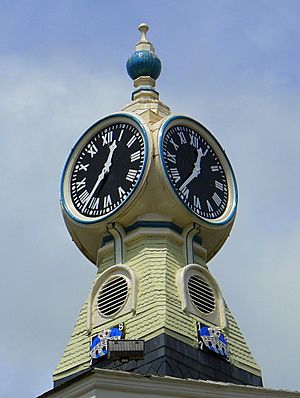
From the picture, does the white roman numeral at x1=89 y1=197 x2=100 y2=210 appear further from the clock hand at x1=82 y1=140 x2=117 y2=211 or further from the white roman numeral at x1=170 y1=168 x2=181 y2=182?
the white roman numeral at x1=170 y1=168 x2=181 y2=182

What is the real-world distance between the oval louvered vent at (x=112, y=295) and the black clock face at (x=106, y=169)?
1.70 meters

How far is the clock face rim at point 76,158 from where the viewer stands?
28.1 metres

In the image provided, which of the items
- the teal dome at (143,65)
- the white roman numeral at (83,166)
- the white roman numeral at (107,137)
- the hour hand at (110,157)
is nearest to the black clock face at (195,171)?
the hour hand at (110,157)

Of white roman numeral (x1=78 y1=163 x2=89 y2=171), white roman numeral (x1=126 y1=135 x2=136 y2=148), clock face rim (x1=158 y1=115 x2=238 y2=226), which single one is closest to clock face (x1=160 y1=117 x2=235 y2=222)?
clock face rim (x1=158 y1=115 x2=238 y2=226)

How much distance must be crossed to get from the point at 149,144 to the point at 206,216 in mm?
A: 2198

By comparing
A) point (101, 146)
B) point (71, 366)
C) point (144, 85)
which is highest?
point (144, 85)

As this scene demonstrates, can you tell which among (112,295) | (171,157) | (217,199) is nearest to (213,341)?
(112,295)

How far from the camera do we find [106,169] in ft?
96.1

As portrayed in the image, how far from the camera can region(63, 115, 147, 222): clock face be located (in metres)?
28.5

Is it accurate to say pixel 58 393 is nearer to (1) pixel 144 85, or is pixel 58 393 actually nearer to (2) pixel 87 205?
(2) pixel 87 205

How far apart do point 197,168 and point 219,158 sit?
105 centimetres

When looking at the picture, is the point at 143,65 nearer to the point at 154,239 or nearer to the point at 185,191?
the point at 185,191

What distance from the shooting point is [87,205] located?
2920cm

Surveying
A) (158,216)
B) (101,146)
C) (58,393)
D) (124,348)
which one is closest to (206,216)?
(158,216)
